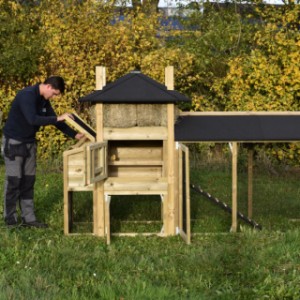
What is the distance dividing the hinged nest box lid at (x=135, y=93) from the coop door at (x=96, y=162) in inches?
25.1

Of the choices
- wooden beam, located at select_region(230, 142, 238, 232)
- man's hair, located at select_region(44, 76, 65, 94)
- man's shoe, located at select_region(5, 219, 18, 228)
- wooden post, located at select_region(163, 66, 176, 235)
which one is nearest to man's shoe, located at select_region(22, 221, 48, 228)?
man's shoe, located at select_region(5, 219, 18, 228)

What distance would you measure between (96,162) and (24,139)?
106cm

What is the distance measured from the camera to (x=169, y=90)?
9047 millimetres

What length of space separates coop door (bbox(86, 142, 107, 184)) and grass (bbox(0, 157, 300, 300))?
2.77 feet

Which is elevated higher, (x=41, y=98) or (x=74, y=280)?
(x=41, y=98)

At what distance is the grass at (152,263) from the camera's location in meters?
5.83

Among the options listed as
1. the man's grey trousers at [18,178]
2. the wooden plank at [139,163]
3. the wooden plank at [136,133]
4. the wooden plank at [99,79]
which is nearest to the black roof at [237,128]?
the wooden plank at [136,133]

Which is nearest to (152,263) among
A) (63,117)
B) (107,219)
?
(107,219)

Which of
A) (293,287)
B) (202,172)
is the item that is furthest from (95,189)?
(202,172)

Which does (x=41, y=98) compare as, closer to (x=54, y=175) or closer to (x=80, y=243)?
(x=80, y=243)

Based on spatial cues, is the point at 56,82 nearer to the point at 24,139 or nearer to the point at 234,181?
the point at 24,139

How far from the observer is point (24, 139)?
883 cm

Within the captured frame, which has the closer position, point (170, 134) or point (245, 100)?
point (170, 134)

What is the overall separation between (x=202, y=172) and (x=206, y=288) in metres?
10.1
